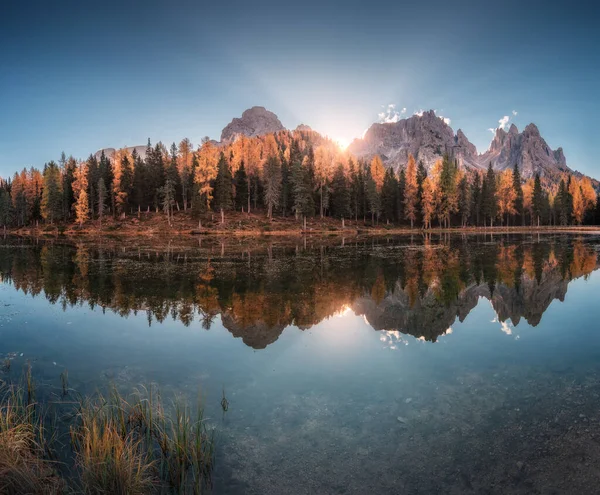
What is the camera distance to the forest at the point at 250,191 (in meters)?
86.8

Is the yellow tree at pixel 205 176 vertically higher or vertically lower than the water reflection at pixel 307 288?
higher

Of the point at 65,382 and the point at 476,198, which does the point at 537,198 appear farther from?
the point at 65,382

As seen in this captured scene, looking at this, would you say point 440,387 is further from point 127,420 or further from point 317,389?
point 127,420

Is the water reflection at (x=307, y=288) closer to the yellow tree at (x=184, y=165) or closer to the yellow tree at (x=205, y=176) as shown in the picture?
→ the yellow tree at (x=205, y=176)

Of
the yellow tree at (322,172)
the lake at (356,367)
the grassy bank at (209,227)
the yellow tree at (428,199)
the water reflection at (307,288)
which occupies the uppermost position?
the yellow tree at (322,172)

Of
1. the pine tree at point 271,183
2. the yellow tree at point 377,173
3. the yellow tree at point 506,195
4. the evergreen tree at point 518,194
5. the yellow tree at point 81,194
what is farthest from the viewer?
the evergreen tree at point 518,194

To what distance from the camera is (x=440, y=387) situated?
9258 millimetres

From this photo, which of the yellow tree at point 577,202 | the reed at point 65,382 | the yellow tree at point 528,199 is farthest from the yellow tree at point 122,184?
the yellow tree at point 577,202

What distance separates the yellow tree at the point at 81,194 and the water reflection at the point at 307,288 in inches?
2213

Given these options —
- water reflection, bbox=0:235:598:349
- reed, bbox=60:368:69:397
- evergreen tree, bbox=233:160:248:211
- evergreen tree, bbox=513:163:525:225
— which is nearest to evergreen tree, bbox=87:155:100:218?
evergreen tree, bbox=233:160:248:211

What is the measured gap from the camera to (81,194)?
85.9 m

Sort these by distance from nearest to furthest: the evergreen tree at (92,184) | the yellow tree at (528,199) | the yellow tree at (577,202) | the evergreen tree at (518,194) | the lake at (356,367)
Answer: the lake at (356,367)
the evergreen tree at (92,184)
the evergreen tree at (518,194)
the yellow tree at (528,199)
the yellow tree at (577,202)

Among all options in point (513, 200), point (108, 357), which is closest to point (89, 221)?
point (108, 357)

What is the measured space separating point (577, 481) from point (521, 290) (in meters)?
16.8
